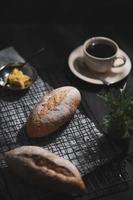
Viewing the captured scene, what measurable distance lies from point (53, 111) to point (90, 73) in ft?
0.85

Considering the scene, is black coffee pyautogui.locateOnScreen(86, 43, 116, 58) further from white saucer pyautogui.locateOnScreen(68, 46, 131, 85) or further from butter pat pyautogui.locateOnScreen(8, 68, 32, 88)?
butter pat pyautogui.locateOnScreen(8, 68, 32, 88)

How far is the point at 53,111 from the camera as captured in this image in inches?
46.8

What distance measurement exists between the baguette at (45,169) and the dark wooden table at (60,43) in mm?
258

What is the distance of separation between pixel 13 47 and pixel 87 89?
258mm

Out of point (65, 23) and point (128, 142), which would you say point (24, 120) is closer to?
point (128, 142)

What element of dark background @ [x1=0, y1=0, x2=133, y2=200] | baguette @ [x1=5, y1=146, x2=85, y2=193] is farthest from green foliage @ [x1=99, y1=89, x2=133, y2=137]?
dark background @ [x1=0, y1=0, x2=133, y2=200]

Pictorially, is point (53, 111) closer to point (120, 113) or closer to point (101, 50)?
point (120, 113)

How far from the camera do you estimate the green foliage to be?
111cm

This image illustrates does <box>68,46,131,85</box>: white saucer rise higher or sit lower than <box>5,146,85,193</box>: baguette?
lower

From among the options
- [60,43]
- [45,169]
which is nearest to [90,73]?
[60,43]

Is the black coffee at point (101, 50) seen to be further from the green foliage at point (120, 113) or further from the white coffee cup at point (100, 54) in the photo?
the green foliage at point (120, 113)

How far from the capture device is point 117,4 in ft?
5.45

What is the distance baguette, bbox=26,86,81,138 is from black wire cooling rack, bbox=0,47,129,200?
0.02 metres

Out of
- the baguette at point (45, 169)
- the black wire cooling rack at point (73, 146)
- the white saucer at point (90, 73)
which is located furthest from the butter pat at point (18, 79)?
the baguette at point (45, 169)
